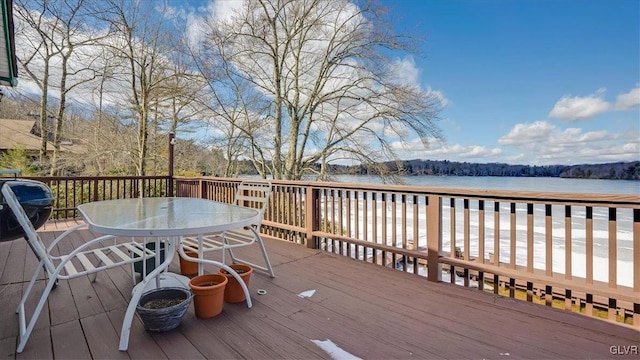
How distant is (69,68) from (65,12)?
1.76 m

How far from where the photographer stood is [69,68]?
984 centimetres

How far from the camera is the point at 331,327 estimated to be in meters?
1.89

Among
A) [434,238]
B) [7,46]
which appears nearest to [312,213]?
[434,238]

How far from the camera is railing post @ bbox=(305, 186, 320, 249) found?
3.83 metres

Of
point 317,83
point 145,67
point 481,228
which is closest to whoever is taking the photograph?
point 481,228

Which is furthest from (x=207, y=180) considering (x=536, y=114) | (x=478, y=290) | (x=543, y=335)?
(x=536, y=114)

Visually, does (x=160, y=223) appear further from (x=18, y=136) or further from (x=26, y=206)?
(x=18, y=136)

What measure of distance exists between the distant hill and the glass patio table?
4.65 m

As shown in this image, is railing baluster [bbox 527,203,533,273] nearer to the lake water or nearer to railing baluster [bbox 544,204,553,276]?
railing baluster [bbox 544,204,553,276]

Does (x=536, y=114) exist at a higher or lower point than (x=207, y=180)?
higher

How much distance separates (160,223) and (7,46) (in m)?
3.32

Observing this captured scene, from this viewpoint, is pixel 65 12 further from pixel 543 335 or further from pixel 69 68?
pixel 543 335

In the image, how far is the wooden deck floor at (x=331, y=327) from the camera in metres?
1.62

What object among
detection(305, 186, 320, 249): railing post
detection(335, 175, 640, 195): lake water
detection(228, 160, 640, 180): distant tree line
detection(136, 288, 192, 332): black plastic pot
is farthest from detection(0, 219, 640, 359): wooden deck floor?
detection(228, 160, 640, 180): distant tree line
